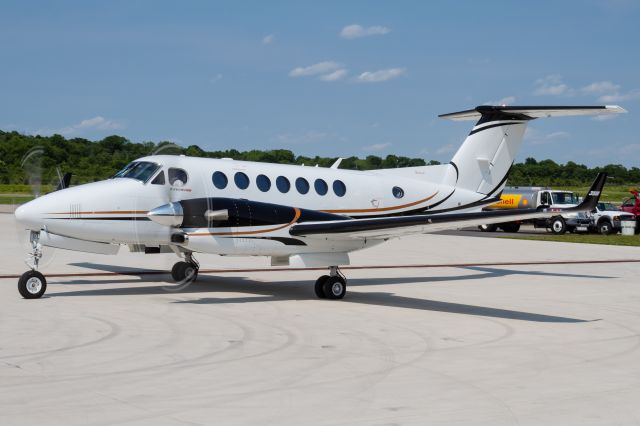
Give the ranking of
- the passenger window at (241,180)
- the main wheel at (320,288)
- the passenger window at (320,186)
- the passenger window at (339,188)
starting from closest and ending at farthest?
the main wheel at (320,288), the passenger window at (241,180), the passenger window at (320,186), the passenger window at (339,188)

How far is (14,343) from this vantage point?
9.60m

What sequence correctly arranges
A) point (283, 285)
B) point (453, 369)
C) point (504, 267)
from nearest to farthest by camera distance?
point (453, 369), point (283, 285), point (504, 267)

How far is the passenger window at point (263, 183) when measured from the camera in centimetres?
1552

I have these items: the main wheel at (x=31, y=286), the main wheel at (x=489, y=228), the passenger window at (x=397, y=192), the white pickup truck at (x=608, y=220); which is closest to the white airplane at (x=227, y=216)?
the main wheel at (x=31, y=286)

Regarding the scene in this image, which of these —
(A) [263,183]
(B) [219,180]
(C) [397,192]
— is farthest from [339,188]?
(B) [219,180]

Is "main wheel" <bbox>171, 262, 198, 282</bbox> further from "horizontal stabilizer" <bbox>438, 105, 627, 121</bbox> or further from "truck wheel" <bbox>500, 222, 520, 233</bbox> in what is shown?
"truck wheel" <bbox>500, 222, 520, 233</bbox>

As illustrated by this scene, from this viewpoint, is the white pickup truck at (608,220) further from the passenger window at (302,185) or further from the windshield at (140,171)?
the windshield at (140,171)

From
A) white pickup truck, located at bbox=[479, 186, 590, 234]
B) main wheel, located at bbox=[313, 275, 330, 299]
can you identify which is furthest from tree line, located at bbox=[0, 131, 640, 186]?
white pickup truck, located at bbox=[479, 186, 590, 234]

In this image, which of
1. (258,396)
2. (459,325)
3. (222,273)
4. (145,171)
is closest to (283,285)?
(222,273)

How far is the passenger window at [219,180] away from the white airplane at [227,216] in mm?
20

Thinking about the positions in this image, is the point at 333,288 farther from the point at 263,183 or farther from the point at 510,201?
the point at 510,201

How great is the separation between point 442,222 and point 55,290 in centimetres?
786

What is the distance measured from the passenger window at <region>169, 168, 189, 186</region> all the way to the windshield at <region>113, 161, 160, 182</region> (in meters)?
0.30

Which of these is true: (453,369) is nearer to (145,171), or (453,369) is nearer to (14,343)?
(14,343)
